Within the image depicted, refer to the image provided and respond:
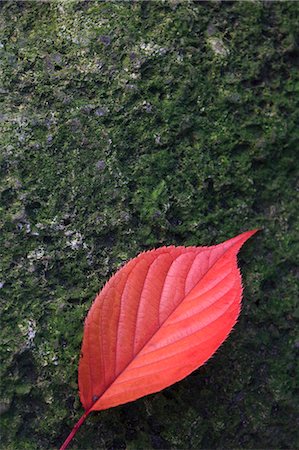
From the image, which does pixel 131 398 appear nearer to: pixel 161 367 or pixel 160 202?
pixel 161 367

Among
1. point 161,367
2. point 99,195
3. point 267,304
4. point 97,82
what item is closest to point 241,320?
point 267,304

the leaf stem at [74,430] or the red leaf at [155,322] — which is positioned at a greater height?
the red leaf at [155,322]

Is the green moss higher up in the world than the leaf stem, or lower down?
higher up

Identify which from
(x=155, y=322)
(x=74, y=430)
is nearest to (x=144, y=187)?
(x=155, y=322)

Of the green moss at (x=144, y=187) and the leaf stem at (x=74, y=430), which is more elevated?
the green moss at (x=144, y=187)

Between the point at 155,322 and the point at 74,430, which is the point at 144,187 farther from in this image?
the point at 74,430
